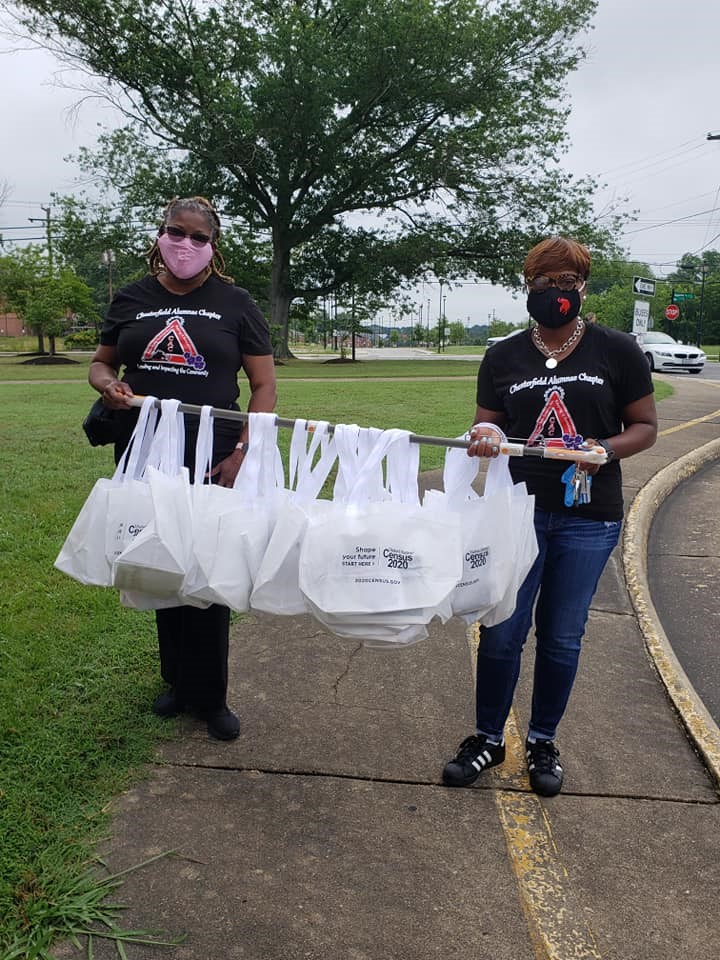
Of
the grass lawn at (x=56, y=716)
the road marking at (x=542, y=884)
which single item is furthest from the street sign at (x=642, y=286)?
the road marking at (x=542, y=884)

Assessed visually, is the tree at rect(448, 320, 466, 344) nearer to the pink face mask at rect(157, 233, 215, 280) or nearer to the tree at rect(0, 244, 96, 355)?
the tree at rect(0, 244, 96, 355)

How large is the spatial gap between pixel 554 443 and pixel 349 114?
105 ft

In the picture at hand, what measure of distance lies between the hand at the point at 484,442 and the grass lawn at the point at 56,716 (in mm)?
1682

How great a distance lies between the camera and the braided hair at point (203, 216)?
304 centimetres

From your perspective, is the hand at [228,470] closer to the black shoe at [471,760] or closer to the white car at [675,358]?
the black shoe at [471,760]

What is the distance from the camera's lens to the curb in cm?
337

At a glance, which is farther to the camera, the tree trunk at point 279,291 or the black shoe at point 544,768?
the tree trunk at point 279,291

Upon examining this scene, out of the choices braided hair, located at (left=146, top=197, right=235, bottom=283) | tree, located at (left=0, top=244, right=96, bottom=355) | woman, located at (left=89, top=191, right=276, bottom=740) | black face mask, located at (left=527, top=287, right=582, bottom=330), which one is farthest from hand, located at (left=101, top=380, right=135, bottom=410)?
tree, located at (left=0, top=244, right=96, bottom=355)

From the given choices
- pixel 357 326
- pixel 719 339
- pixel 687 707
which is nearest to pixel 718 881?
pixel 687 707

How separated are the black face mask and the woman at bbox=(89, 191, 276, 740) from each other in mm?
1038

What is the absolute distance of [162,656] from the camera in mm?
3537

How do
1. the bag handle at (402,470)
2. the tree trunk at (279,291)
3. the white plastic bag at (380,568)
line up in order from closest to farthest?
the white plastic bag at (380,568) < the bag handle at (402,470) < the tree trunk at (279,291)

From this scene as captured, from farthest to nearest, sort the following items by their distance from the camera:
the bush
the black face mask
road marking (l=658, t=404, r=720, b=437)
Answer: the bush → road marking (l=658, t=404, r=720, b=437) → the black face mask

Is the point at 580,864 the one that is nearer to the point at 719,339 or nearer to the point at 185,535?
the point at 185,535
